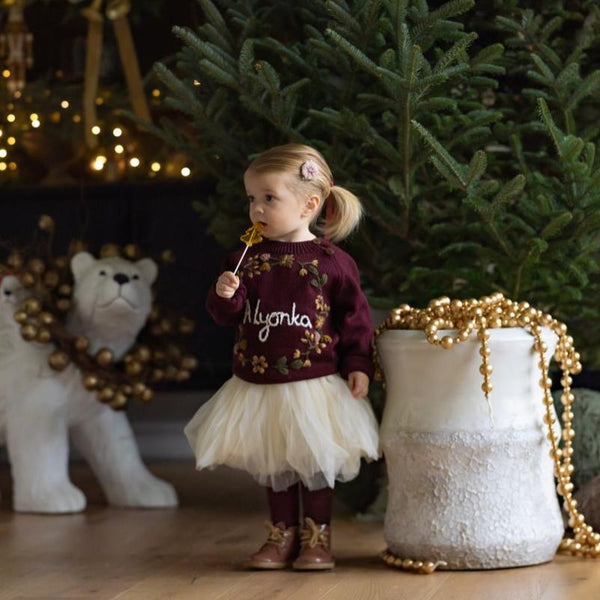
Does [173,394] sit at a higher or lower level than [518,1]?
lower

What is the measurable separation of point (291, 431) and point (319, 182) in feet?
1.46

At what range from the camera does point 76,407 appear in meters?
2.81

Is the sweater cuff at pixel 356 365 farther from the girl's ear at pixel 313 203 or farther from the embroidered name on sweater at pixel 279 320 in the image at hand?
the girl's ear at pixel 313 203

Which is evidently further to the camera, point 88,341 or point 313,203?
point 88,341

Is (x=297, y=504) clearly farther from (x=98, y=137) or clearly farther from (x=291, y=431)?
(x=98, y=137)

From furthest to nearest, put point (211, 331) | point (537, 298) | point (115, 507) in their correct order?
point (211, 331) → point (115, 507) → point (537, 298)

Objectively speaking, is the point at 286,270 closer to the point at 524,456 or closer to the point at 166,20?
the point at 524,456

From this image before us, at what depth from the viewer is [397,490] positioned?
2.13 m

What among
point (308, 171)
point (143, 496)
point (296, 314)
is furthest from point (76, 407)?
point (308, 171)

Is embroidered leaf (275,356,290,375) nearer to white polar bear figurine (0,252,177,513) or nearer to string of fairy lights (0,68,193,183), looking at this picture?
white polar bear figurine (0,252,177,513)

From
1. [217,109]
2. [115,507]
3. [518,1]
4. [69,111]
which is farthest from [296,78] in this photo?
[69,111]

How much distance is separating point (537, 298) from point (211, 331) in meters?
1.32

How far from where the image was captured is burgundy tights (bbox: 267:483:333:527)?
2.14 m

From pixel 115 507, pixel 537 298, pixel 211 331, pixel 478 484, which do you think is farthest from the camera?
pixel 211 331
